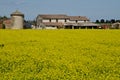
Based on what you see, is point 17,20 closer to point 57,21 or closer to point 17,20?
point 17,20

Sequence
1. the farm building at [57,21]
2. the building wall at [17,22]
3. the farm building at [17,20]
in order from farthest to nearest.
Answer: the farm building at [57,21] → the farm building at [17,20] → the building wall at [17,22]

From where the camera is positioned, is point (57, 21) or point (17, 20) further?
point (57, 21)

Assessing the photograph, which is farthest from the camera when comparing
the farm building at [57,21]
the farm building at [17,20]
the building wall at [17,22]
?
the farm building at [57,21]

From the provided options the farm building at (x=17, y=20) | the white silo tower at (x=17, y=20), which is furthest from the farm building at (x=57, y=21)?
the white silo tower at (x=17, y=20)

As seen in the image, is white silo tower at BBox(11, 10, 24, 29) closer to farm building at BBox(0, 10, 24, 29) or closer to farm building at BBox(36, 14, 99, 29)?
farm building at BBox(0, 10, 24, 29)

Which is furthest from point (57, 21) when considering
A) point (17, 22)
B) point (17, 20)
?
point (17, 22)

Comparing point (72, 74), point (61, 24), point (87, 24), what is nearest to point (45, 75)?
point (72, 74)

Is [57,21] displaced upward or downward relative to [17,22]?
downward

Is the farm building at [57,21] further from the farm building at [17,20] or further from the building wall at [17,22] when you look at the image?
the building wall at [17,22]

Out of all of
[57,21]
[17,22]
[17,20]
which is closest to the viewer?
[17,22]

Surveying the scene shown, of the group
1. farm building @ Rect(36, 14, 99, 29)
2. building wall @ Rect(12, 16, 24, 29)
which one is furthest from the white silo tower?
farm building @ Rect(36, 14, 99, 29)

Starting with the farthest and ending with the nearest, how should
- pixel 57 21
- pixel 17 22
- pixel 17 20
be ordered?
1. pixel 57 21
2. pixel 17 20
3. pixel 17 22

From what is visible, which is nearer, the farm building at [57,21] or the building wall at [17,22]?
the building wall at [17,22]

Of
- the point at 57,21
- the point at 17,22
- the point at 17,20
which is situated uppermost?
the point at 17,20
